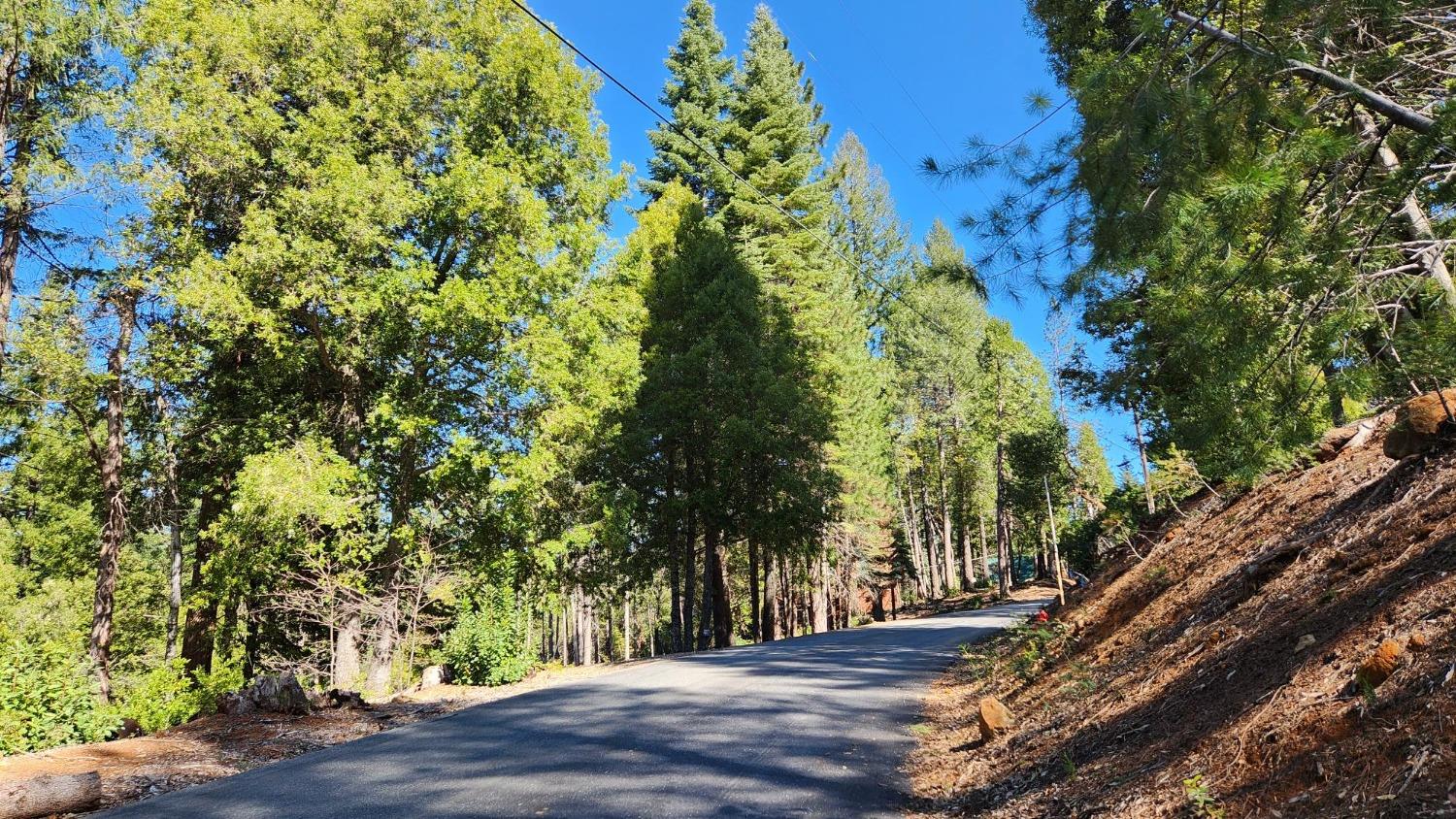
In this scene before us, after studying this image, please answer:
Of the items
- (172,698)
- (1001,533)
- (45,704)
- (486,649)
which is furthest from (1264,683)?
(1001,533)

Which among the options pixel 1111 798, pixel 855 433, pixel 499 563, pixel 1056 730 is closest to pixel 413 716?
pixel 499 563

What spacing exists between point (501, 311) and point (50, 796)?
793cm

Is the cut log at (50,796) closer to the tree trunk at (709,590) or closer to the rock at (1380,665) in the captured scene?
the rock at (1380,665)

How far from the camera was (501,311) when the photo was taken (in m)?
11.6

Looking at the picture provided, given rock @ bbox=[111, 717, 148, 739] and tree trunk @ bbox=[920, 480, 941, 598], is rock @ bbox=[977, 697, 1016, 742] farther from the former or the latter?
tree trunk @ bbox=[920, 480, 941, 598]

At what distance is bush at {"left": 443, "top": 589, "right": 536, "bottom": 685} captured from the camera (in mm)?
11453

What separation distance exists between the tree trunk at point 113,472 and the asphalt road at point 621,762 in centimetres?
904

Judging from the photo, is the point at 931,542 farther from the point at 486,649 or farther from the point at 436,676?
the point at 436,676

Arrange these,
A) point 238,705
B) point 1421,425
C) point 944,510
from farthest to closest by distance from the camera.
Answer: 1. point 944,510
2. point 238,705
3. point 1421,425

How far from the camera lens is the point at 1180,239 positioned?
410 centimetres

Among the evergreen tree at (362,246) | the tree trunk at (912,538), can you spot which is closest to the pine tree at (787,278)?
the evergreen tree at (362,246)

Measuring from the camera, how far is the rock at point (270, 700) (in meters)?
8.19

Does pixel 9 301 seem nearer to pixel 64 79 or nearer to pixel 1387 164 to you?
pixel 64 79

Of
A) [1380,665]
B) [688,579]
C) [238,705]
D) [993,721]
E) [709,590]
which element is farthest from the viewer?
[709,590]
